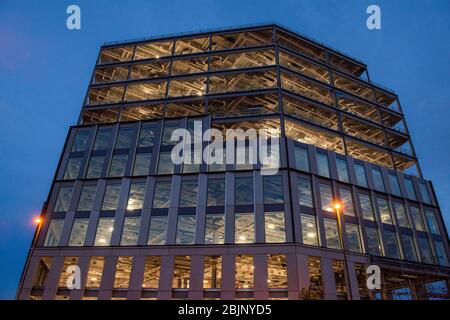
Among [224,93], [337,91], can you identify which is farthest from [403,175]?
[224,93]

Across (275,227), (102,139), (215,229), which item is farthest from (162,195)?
(275,227)

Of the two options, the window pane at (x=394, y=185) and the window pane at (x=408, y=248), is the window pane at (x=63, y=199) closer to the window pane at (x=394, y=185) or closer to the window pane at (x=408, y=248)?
the window pane at (x=408, y=248)

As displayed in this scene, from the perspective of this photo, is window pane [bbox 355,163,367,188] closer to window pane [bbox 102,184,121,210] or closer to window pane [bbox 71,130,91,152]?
window pane [bbox 102,184,121,210]

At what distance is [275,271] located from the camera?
33438 millimetres

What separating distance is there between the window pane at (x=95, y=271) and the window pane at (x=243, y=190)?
15371mm

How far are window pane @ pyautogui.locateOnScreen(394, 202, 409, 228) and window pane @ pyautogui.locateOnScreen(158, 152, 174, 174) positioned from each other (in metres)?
28.1

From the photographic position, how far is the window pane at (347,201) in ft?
122

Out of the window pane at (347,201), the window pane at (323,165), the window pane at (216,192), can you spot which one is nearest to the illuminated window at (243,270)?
the window pane at (216,192)

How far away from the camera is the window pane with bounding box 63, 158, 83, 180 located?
40344mm

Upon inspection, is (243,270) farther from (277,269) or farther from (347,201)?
(347,201)

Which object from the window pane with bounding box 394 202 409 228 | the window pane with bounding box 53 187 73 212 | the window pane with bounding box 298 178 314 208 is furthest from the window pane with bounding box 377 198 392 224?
the window pane with bounding box 53 187 73 212

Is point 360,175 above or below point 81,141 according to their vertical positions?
below

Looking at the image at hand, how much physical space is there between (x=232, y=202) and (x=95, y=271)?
1617cm

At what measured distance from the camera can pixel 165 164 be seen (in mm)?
Result: 39094
